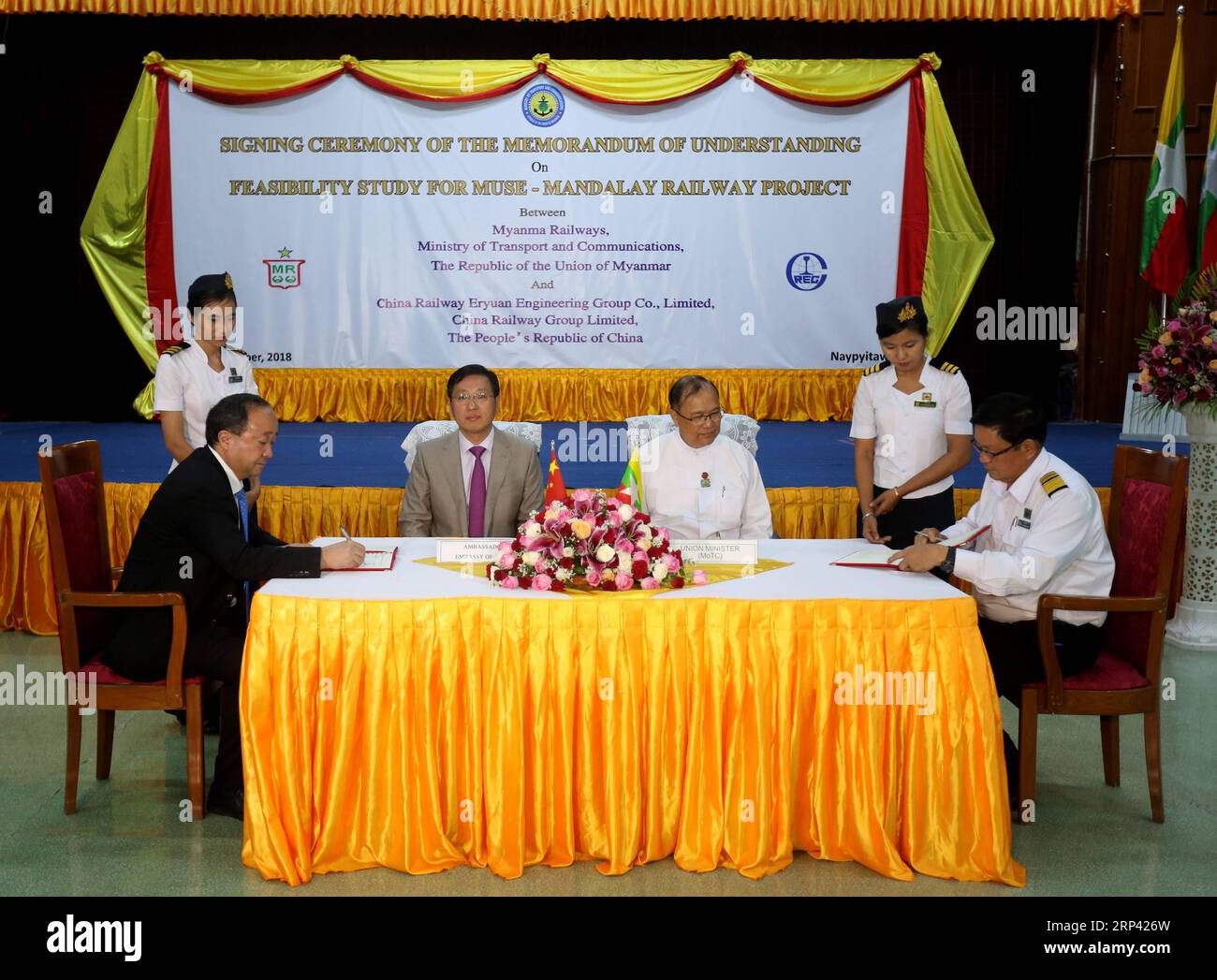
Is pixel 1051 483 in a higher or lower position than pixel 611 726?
higher

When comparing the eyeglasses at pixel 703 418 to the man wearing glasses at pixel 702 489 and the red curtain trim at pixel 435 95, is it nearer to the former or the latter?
the man wearing glasses at pixel 702 489

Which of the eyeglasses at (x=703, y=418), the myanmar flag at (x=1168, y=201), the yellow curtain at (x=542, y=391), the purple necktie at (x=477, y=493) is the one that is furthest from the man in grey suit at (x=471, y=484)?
the myanmar flag at (x=1168, y=201)

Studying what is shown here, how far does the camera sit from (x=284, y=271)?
7152mm

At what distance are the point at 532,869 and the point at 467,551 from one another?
0.87 meters

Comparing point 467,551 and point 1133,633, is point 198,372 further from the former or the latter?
point 1133,633

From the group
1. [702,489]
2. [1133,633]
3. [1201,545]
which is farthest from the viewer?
[1201,545]

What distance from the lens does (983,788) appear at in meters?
2.65

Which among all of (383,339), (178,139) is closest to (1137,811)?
(383,339)

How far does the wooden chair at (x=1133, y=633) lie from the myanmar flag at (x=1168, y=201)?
4.44 metres

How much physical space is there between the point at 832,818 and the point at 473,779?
0.85 meters

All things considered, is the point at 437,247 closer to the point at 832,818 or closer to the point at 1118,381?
the point at 1118,381

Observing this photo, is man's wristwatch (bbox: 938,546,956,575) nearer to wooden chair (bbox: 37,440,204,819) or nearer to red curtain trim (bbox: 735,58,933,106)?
wooden chair (bbox: 37,440,204,819)

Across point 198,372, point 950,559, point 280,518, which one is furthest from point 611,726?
point 280,518

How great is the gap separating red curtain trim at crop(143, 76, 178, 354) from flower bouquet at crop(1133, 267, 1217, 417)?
5418 mm
